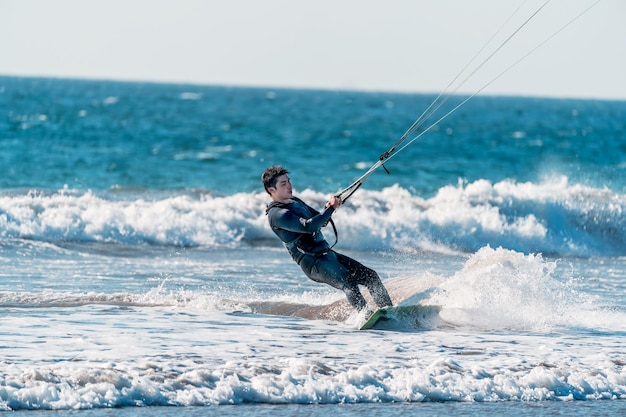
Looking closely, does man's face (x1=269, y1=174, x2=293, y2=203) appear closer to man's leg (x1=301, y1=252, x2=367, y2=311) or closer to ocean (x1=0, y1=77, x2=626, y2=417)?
man's leg (x1=301, y1=252, x2=367, y2=311)

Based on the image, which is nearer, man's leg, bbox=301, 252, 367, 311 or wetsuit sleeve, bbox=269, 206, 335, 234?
wetsuit sleeve, bbox=269, 206, 335, 234

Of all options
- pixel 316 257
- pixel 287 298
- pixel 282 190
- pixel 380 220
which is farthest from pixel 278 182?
pixel 380 220

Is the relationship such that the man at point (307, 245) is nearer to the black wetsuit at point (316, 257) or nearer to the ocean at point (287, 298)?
the black wetsuit at point (316, 257)

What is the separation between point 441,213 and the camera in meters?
21.5

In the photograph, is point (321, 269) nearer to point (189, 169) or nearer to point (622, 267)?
point (622, 267)

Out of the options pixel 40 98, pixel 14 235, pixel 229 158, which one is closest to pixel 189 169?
pixel 229 158

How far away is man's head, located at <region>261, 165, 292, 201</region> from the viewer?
9.84m

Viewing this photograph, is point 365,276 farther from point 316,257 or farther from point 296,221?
point 296,221

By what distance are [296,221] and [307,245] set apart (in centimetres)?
36

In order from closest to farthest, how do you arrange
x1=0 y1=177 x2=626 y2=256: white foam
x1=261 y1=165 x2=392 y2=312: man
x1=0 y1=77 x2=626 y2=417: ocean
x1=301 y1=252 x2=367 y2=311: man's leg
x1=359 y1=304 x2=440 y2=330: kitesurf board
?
x1=0 y1=77 x2=626 y2=417: ocean → x1=261 y1=165 x2=392 y2=312: man → x1=301 y1=252 x2=367 y2=311: man's leg → x1=359 y1=304 x2=440 y2=330: kitesurf board → x1=0 y1=177 x2=626 y2=256: white foam

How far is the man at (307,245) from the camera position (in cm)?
980

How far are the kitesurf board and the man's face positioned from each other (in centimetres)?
136

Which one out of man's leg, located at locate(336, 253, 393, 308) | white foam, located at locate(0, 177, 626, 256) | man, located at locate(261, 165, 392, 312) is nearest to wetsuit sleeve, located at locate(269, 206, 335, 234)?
man, located at locate(261, 165, 392, 312)

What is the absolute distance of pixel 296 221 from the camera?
9695mm
